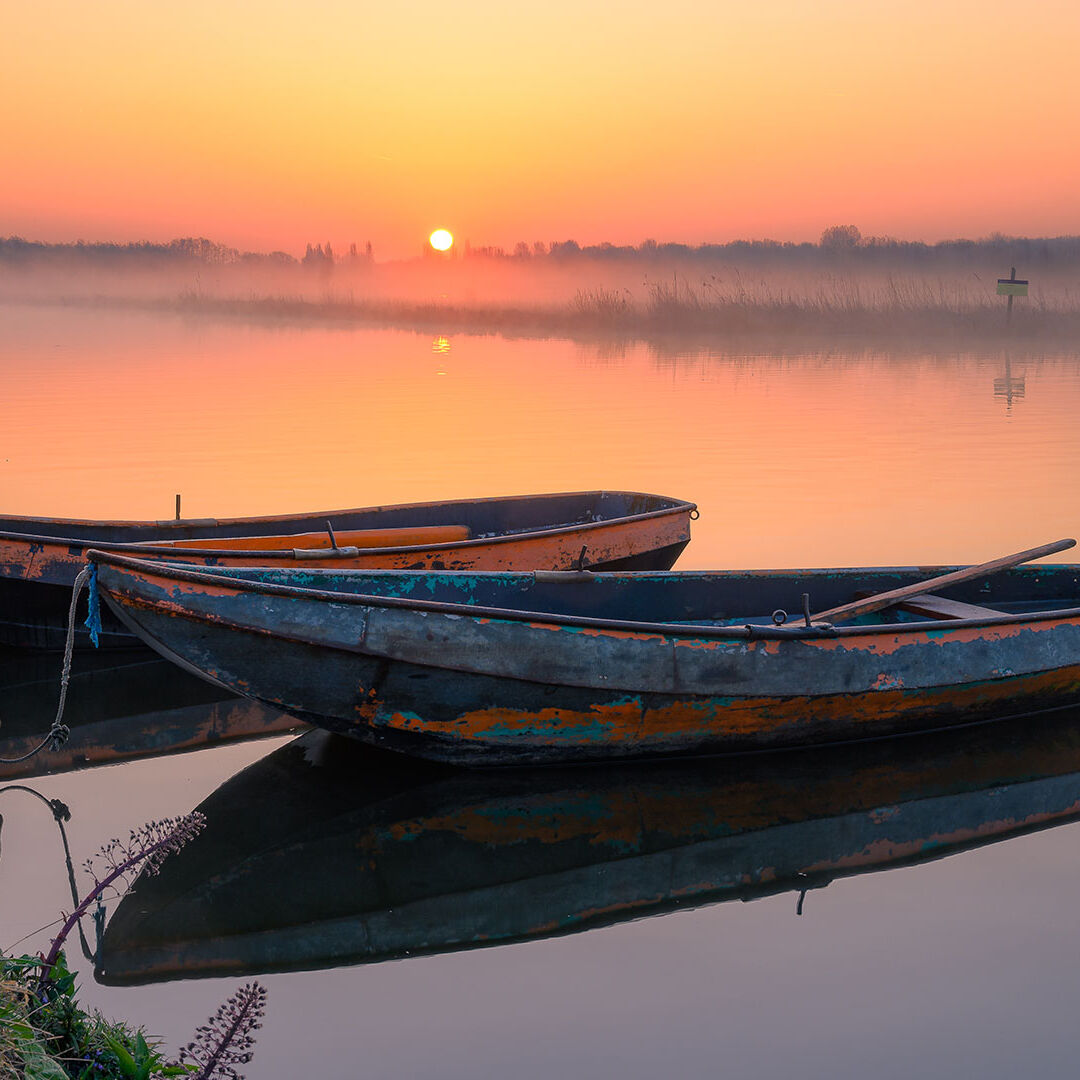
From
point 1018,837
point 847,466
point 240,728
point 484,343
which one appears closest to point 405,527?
point 240,728

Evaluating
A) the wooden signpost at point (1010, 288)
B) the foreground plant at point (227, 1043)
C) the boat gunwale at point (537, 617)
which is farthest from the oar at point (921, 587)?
the wooden signpost at point (1010, 288)

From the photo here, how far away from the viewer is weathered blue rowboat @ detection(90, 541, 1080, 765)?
5262 millimetres

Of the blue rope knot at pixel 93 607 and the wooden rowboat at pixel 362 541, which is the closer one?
the blue rope knot at pixel 93 607

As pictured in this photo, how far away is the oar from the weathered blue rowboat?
0.03 m

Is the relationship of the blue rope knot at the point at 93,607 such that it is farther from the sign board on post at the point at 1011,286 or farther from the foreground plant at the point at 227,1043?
the sign board on post at the point at 1011,286

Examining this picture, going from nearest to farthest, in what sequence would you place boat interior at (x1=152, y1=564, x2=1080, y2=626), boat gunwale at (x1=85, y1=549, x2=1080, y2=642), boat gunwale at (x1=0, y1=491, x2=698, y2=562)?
boat gunwale at (x1=85, y1=549, x2=1080, y2=642)
boat interior at (x1=152, y1=564, x2=1080, y2=626)
boat gunwale at (x1=0, y1=491, x2=698, y2=562)

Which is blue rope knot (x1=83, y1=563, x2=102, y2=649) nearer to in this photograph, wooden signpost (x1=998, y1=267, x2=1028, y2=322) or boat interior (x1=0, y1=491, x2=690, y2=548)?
boat interior (x1=0, y1=491, x2=690, y2=548)

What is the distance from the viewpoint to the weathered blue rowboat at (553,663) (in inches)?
207

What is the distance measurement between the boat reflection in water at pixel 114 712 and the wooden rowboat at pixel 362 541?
279mm

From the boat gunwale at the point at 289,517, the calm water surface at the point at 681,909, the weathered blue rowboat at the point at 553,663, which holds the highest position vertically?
the boat gunwale at the point at 289,517

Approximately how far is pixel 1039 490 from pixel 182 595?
421 inches

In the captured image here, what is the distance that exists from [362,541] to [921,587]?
3711mm

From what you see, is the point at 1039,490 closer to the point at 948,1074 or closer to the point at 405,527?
the point at 405,527

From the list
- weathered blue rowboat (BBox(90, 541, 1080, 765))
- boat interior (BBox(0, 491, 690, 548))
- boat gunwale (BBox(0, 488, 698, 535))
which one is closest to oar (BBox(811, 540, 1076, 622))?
weathered blue rowboat (BBox(90, 541, 1080, 765))
